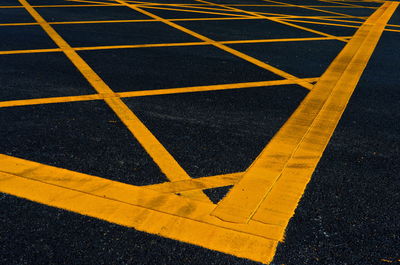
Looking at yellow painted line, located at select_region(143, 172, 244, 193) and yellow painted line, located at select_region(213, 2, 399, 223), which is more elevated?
yellow painted line, located at select_region(213, 2, 399, 223)

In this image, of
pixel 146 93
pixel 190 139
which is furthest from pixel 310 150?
pixel 146 93

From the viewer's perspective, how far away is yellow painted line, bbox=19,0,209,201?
10.6 feet

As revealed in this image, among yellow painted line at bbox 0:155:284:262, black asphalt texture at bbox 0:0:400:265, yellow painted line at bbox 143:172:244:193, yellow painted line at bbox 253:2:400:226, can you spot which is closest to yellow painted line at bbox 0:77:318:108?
black asphalt texture at bbox 0:0:400:265

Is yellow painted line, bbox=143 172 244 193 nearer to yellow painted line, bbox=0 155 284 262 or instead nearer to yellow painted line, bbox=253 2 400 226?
yellow painted line, bbox=0 155 284 262

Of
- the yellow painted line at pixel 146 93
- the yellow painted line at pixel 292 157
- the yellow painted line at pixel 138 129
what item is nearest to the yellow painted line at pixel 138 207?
the yellow painted line at pixel 292 157

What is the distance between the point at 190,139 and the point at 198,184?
2.46 feet

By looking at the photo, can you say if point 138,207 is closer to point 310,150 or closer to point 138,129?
point 138,129

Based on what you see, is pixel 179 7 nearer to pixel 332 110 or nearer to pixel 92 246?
pixel 332 110

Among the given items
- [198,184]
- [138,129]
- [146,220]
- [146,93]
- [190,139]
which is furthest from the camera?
[146,93]

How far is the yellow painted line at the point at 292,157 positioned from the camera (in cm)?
281

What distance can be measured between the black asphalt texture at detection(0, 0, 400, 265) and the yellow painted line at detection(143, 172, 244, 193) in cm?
7

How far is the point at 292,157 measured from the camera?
3.45 m

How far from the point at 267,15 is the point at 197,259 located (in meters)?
9.01

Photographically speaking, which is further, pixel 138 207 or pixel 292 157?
pixel 292 157
